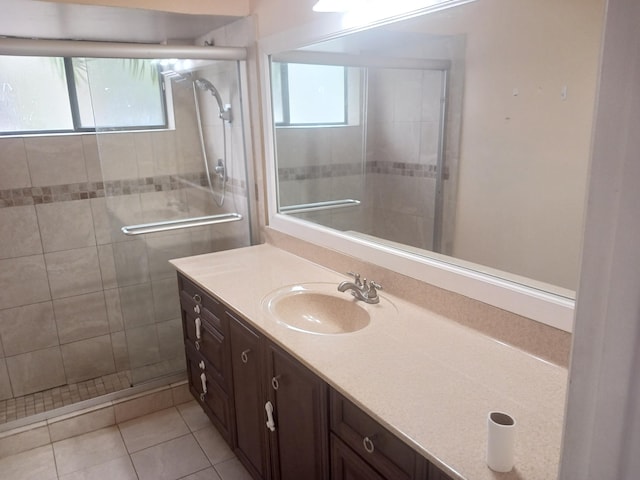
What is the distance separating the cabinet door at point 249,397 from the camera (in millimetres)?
1792

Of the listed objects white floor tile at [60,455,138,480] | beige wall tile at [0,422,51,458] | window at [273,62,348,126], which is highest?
window at [273,62,348,126]

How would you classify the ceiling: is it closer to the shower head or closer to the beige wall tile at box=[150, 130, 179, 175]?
the shower head

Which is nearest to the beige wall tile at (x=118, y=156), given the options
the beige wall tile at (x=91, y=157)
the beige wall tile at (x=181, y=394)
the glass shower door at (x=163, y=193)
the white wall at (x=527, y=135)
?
the glass shower door at (x=163, y=193)

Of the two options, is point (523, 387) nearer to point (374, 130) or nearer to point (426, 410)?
point (426, 410)

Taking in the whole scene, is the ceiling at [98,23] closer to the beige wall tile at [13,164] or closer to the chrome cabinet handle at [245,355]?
the beige wall tile at [13,164]

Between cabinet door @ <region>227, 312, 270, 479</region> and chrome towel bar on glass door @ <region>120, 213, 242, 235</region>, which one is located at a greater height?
chrome towel bar on glass door @ <region>120, 213, 242, 235</region>

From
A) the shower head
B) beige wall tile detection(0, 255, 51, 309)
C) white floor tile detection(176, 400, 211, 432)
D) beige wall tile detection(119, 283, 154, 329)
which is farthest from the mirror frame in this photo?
beige wall tile detection(0, 255, 51, 309)

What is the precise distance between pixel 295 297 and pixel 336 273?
284mm

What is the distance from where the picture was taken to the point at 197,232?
292 cm

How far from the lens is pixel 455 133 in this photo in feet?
7.19

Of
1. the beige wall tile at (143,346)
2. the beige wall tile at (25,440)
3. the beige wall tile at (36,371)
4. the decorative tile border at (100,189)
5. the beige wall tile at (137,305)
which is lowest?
the beige wall tile at (25,440)

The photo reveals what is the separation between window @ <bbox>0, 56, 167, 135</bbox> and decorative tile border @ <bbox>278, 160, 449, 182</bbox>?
782 mm

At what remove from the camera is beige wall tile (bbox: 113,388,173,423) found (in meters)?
2.70

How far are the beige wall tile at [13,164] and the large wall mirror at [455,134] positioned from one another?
1.43 m
